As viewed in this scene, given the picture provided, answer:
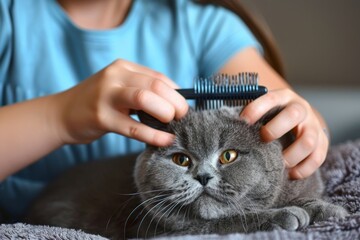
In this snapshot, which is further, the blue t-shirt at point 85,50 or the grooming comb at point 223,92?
the blue t-shirt at point 85,50

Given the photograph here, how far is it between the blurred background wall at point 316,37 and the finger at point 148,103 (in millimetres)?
1118

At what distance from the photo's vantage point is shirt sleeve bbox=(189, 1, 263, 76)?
1.39 meters

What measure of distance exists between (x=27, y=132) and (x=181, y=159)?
1.15ft

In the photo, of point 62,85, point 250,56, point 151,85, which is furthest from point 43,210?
point 250,56

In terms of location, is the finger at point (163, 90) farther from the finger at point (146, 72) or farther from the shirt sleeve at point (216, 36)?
the shirt sleeve at point (216, 36)

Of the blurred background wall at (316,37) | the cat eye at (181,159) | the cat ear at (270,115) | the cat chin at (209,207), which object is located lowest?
the blurred background wall at (316,37)

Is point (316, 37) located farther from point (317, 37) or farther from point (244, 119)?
point (244, 119)

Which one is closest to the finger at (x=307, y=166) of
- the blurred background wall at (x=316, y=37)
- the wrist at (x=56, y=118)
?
the wrist at (x=56, y=118)

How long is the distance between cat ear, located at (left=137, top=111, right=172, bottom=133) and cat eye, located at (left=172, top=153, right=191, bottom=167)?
0.17 feet

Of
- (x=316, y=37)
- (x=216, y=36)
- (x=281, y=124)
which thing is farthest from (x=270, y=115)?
(x=316, y=37)

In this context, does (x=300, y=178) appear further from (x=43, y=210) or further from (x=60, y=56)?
(x=60, y=56)

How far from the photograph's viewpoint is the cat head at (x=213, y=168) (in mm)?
790

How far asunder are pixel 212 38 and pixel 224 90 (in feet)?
1.96

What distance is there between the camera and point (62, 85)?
1.31 metres
